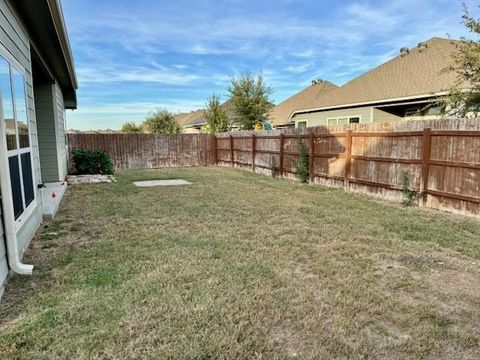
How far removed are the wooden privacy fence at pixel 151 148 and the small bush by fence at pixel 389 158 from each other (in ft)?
12.6

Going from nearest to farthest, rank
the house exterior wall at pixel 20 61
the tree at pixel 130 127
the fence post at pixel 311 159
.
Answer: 1. the house exterior wall at pixel 20 61
2. the fence post at pixel 311 159
3. the tree at pixel 130 127

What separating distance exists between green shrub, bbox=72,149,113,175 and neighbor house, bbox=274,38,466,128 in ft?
32.8

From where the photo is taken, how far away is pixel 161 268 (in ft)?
11.1

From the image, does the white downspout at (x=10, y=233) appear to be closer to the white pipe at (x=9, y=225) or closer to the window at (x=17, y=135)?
the white pipe at (x=9, y=225)

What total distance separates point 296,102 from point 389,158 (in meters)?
16.1

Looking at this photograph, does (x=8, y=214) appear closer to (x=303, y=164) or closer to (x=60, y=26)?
(x=60, y=26)

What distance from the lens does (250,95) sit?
70.5 ft

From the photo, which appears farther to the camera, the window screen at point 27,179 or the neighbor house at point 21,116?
the window screen at point 27,179

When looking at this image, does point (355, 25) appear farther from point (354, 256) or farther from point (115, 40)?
point (354, 256)

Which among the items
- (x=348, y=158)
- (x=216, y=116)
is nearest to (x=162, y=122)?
(x=216, y=116)

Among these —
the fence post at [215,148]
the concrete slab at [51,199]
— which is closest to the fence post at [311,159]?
the concrete slab at [51,199]

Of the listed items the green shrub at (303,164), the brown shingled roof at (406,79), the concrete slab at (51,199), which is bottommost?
the concrete slab at (51,199)

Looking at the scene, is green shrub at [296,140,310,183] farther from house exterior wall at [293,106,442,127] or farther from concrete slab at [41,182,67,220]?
concrete slab at [41,182,67,220]

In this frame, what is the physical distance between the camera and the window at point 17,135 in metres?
3.46
